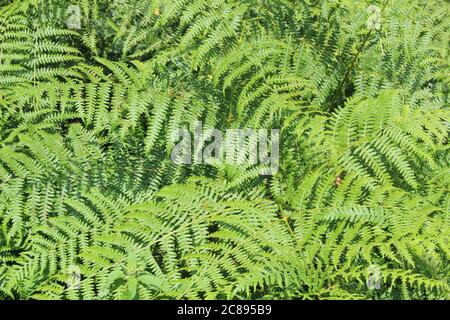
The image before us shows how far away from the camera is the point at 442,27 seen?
9.98ft

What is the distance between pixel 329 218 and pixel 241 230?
381 mm

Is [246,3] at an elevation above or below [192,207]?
above

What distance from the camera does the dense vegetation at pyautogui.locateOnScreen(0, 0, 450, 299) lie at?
7.09ft

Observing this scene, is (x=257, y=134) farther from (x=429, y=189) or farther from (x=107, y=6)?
(x=107, y=6)

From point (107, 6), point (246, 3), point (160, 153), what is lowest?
point (160, 153)

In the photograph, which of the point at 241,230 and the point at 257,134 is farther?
the point at 257,134

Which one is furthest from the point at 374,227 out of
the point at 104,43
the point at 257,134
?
the point at 104,43

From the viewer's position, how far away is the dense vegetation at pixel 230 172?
2.16 m

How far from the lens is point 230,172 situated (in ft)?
7.89

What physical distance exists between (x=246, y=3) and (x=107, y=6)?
0.98 metres
